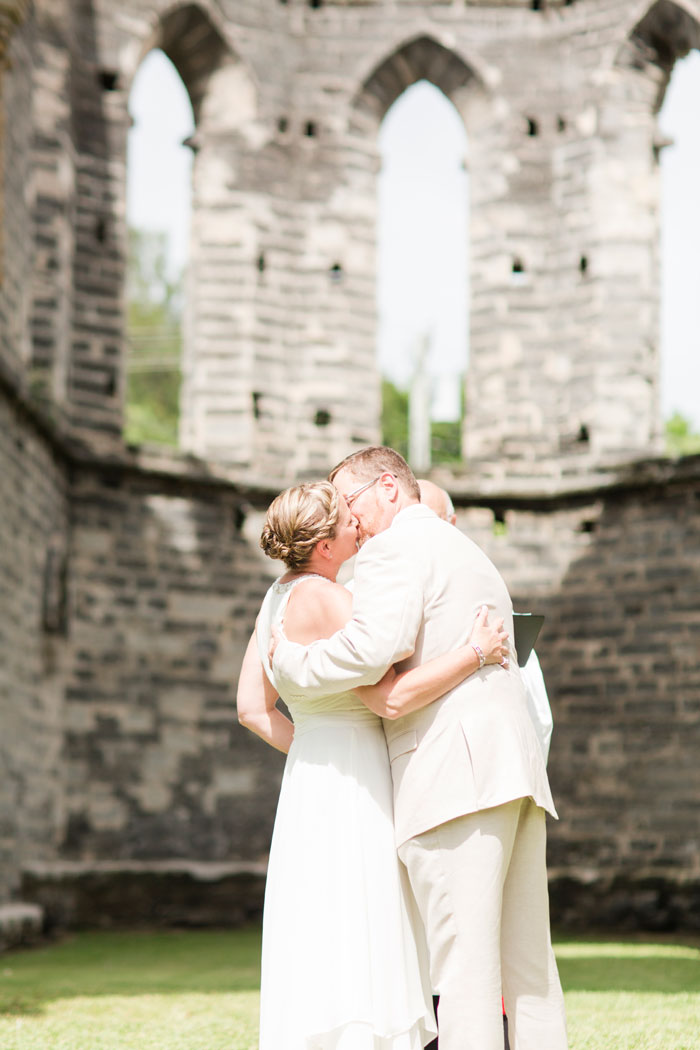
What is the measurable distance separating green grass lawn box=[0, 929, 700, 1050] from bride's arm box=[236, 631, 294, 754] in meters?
2.13

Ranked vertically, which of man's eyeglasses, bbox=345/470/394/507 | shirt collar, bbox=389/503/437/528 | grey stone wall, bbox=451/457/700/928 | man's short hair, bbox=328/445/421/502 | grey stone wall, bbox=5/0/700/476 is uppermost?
grey stone wall, bbox=5/0/700/476

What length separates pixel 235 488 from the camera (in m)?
11.9

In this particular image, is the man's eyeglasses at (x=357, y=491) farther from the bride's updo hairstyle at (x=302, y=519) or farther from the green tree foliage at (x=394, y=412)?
the green tree foliage at (x=394, y=412)

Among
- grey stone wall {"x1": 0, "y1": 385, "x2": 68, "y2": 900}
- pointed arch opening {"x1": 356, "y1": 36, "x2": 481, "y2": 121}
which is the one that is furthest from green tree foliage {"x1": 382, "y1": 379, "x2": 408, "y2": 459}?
grey stone wall {"x1": 0, "y1": 385, "x2": 68, "y2": 900}

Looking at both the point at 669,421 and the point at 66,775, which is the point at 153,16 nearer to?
the point at 66,775

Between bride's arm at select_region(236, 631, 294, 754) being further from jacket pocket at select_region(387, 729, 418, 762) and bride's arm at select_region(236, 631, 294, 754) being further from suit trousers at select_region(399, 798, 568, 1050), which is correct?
suit trousers at select_region(399, 798, 568, 1050)

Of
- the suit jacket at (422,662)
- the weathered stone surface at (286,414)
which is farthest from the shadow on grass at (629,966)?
the suit jacket at (422,662)

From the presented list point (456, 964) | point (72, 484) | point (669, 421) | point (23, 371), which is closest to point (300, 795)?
point (456, 964)

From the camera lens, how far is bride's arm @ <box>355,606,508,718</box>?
131 inches

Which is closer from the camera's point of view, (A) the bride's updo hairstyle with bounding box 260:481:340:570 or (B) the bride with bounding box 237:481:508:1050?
(B) the bride with bounding box 237:481:508:1050

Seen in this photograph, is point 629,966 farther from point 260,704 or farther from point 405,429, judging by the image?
point 405,429

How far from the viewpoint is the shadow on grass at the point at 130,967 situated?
717 cm

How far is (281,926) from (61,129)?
29.7 ft

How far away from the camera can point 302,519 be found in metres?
3.57
